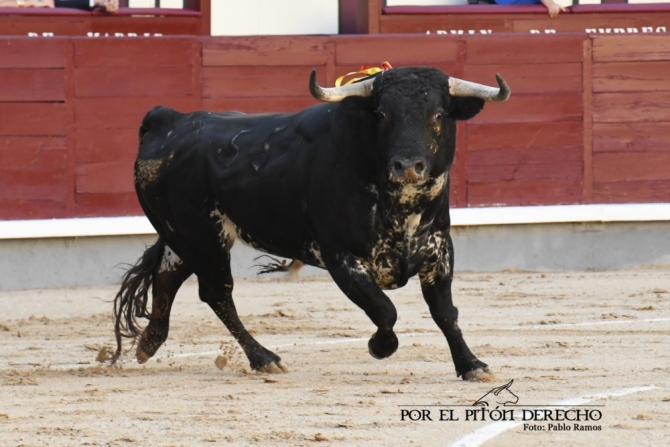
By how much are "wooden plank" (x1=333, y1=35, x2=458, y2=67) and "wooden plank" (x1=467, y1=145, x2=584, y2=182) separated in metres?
0.69

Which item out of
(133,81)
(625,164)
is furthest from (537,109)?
(133,81)

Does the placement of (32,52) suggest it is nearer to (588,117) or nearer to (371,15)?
(371,15)

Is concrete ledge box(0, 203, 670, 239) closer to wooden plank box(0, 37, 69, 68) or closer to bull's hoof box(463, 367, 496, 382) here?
wooden plank box(0, 37, 69, 68)

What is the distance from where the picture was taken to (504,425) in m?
4.34

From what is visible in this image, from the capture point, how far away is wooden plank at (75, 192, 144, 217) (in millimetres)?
9047

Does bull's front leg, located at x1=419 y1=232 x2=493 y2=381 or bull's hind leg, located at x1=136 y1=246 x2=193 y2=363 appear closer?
bull's front leg, located at x1=419 y1=232 x2=493 y2=381

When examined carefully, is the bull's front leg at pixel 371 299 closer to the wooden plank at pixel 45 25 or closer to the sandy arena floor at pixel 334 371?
the sandy arena floor at pixel 334 371

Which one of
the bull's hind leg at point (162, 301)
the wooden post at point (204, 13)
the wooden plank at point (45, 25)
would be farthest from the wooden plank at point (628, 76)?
the bull's hind leg at point (162, 301)

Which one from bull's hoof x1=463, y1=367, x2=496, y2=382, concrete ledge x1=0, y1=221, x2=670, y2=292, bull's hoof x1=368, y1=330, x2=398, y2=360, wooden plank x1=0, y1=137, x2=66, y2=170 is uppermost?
wooden plank x1=0, y1=137, x2=66, y2=170

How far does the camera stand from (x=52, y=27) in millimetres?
9305

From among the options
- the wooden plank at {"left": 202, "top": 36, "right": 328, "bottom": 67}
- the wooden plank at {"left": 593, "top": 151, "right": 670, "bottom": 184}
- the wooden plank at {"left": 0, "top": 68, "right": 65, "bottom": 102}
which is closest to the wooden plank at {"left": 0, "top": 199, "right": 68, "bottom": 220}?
the wooden plank at {"left": 0, "top": 68, "right": 65, "bottom": 102}

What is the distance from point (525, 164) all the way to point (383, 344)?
4631mm

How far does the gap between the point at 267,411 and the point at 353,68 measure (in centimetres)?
491

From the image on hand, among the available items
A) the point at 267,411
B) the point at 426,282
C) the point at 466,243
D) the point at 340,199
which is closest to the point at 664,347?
the point at 426,282
